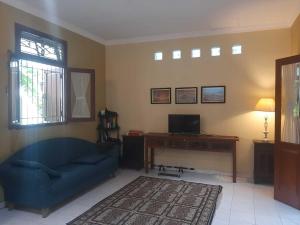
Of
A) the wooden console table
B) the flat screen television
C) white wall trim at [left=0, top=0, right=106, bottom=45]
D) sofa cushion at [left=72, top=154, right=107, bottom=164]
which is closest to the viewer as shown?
white wall trim at [left=0, top=0, right=106, bottom=45]

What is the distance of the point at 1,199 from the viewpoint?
3199mm

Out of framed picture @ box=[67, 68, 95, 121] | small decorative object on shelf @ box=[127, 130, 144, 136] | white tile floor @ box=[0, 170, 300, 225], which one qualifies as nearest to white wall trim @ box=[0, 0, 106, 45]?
framed picture @ box=[67, 68, 95, 121]

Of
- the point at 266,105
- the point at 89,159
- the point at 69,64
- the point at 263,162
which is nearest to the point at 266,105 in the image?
the point at 266,105

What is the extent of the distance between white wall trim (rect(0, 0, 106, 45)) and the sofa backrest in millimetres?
1977

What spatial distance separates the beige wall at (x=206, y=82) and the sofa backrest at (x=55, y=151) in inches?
51.4

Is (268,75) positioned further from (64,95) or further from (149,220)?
(64,95)

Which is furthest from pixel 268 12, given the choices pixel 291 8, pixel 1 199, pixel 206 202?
pixel 1 199

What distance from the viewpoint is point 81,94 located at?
4.73 metres

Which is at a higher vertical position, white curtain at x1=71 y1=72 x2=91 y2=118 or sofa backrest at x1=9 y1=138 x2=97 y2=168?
white curtain at x1=71 y1=72 x2=91 y2=118

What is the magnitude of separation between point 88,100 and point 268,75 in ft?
11.4

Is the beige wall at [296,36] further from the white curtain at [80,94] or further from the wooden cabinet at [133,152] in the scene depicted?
the white curtain at [80,94]

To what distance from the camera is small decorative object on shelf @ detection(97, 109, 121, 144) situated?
5.20 m

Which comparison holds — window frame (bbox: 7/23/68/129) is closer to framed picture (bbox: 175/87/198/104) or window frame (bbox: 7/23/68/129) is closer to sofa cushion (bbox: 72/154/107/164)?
→ sofa cushion (bbox: 72/154/107/164)

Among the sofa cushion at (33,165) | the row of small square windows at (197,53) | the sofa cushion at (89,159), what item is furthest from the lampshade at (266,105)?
the sofa cushion at (33,165)
